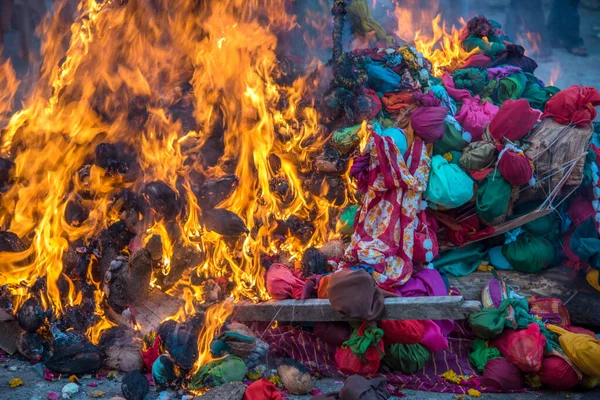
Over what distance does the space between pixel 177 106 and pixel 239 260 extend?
1856mm

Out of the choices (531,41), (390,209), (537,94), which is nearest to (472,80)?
(537,94)

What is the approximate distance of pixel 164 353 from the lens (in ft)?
15.5

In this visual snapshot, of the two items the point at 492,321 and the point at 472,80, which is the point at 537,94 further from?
the point at 492,321

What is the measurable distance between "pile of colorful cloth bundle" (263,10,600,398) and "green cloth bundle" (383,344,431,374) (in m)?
0.01

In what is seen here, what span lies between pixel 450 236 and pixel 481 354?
1.20 metres

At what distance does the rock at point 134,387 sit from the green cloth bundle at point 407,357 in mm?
1857

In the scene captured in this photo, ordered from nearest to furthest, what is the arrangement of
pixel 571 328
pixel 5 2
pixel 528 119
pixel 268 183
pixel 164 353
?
pixel 164 353
pixel 571 328
pixel 528 119
pixel 268 183
pixel 5 2

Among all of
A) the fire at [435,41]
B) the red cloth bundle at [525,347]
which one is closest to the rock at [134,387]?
the red cloth bundle at [525,347]

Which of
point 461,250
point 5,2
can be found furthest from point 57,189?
point 5,2

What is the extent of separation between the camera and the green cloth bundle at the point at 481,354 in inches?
190

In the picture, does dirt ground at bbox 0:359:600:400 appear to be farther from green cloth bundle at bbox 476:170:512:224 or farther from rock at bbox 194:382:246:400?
green cloth bundle at bbox 476:170:512:224

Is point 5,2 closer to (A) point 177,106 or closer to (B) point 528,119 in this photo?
(A) point 177,106

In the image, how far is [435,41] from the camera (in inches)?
399

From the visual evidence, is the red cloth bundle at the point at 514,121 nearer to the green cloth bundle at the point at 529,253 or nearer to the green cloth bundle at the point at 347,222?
the green cloth bundle at the point at 529,253
